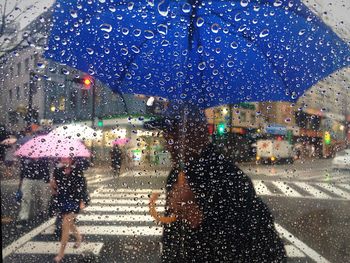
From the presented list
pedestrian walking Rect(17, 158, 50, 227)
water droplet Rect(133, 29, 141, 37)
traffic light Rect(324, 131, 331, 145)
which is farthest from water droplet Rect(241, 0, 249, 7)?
pedestrian walking Rect(17, 158, 50, 227)

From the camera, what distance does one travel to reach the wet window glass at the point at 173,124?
60 cm

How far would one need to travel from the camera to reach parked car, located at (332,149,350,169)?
0.64 metres

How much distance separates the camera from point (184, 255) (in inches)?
26.0

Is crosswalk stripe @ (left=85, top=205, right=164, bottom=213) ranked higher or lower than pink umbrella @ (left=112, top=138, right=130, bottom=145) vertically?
lower

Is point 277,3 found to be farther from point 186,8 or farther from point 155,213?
point 155,213

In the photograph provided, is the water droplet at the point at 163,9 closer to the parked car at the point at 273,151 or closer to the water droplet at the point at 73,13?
the water droplet at the point at 73,13

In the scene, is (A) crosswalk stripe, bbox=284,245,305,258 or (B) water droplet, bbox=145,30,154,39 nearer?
(B) water droplet, bbox=145,30,154,39

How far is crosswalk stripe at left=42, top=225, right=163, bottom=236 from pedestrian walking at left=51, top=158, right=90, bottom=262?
21 mm

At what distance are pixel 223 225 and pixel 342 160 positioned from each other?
0.94 feet

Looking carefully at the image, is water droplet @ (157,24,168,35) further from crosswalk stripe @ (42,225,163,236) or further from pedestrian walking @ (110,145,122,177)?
crosswalk stripe @ (42,225,163,236)

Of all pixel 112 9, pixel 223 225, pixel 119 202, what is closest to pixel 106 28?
pixel 112 9

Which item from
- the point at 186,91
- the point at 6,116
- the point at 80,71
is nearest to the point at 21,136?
the point at 6,116

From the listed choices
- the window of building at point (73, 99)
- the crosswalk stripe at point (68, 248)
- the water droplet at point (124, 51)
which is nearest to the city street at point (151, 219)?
the crosswalk stripe at point (68, 248)

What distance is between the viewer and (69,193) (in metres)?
0.65
